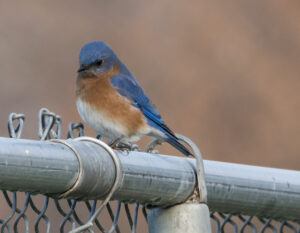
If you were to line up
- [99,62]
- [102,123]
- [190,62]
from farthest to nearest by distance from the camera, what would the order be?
[190,62], [99,62], [102,123]

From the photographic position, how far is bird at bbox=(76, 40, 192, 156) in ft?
13.3

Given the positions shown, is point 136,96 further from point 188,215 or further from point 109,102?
point 188,215

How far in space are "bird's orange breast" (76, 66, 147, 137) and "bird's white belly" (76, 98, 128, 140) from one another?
0.04 ft

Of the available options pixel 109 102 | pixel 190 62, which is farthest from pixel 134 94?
pixel 190 62

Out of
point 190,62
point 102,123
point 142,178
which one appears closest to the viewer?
point 142,178

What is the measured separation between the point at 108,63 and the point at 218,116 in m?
2.95

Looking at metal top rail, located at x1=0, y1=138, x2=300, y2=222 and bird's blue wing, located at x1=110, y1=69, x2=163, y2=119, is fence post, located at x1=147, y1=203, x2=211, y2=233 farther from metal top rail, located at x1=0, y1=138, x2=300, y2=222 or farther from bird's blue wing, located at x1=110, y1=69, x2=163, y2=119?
bird's blue wing, located at x1=110, y1=69, x2=163, y2=119

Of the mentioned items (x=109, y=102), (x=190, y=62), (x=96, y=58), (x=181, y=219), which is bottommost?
(x=181, y=219)

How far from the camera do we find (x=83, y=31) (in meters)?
7.08

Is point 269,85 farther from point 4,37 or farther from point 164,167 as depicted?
point 164,167

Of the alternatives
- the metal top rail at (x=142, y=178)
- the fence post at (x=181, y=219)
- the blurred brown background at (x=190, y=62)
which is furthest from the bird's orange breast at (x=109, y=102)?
the blurred brown background at (x=190, y=62)

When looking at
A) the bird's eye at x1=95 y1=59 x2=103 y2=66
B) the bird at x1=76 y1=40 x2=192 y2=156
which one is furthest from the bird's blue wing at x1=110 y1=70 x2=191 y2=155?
the bird's eye at x1=95 y1=59 x2=103 y2=66

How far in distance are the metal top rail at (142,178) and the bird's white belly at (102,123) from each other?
1210 millimetres

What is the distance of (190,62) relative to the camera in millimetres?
7430
